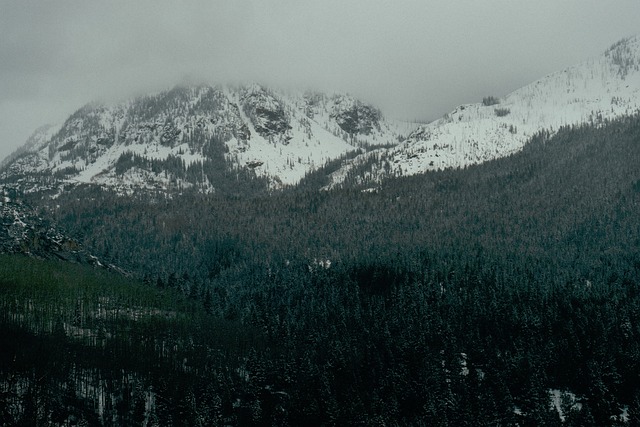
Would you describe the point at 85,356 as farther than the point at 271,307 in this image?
No

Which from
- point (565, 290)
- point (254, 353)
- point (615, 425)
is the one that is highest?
point (565, 290)

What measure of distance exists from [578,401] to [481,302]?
176 ft

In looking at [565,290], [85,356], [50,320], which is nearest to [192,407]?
[85,356]

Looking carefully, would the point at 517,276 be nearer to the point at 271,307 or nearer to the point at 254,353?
the point at 271,307

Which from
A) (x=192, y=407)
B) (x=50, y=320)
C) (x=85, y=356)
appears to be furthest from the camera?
(x=50, y=320)

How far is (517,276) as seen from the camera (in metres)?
196

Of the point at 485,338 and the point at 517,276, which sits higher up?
the point at 517,276

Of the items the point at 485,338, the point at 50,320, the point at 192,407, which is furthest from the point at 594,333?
the point at 50,320

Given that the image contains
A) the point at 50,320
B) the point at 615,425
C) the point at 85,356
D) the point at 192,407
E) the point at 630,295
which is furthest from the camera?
the point at 630,295

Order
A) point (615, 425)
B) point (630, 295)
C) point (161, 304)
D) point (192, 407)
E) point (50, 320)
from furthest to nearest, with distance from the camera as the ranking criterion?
point (161, 304), point (630, 295), point (50, 320), point (192, 407), point (615, 425)

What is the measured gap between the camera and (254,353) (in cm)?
14700

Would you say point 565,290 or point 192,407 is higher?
point 565,290

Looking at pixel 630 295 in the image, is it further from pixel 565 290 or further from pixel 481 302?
pixel 481 302

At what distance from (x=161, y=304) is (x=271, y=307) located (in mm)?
35416
